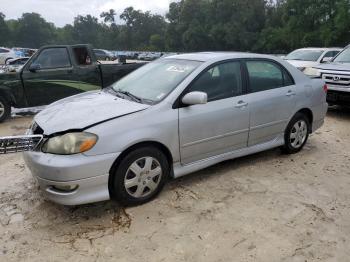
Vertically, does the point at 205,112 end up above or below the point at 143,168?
above

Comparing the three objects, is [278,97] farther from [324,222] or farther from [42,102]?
[42,102]

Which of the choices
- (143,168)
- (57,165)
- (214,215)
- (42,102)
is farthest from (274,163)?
(42,102)

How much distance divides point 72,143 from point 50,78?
547 cm

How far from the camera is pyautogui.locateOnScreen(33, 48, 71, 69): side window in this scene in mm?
8680

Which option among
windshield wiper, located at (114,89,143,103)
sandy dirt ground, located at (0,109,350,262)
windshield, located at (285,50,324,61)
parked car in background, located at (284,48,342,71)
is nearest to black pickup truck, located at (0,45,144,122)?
sandy dirt ground, located at (0,109,350,262)

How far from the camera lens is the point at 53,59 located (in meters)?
8.79

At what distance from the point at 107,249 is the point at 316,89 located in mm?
4116

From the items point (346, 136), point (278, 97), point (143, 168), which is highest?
point (278, 97)

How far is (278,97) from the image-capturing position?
530cm

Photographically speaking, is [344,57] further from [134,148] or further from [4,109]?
[4,109]

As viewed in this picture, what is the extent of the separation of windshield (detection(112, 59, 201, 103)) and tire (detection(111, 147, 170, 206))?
0.66m

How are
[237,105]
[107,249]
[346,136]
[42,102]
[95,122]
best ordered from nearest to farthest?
1. [107,249]
2. [95,122]
3. [237,105]
4. [346,136]
5. [42,102]

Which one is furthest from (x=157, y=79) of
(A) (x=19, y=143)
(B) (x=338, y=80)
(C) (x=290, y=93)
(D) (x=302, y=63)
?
(D) (x=302, y=63)

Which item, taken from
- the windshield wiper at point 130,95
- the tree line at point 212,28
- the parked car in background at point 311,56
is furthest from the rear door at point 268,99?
the tree line at point 212,28
